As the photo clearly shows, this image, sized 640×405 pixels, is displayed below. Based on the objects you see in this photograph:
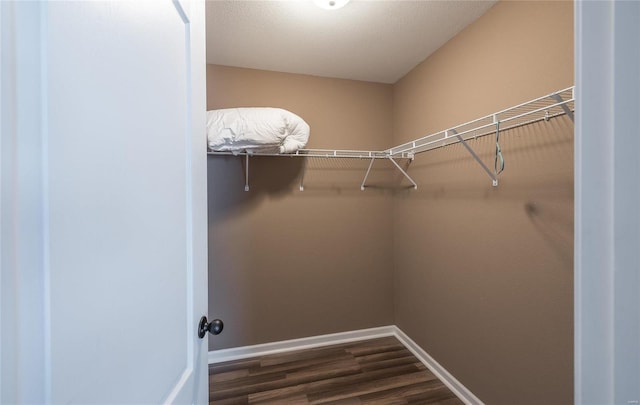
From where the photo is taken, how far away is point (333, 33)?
5.44ft

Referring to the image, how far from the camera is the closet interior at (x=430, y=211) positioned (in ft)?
3.84

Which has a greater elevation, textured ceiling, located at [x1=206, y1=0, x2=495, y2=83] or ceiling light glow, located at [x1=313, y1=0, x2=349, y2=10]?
textured ceiling, located at [x1=206, y1=0, x2=495, y2=83]

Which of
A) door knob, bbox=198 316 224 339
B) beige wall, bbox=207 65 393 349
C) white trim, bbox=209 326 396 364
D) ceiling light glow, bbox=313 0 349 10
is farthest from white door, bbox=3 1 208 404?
white trim, bbox=209 326 396 364

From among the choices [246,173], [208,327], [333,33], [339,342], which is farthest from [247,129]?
[339,342]

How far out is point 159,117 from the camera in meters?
0.61

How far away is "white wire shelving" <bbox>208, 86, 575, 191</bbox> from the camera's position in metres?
1.03

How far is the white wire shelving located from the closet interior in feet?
0.04

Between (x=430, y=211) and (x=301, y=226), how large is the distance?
1.09 meters

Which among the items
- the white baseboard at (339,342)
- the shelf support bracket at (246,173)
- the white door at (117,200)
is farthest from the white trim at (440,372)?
the shelf support bracket at (246,173)

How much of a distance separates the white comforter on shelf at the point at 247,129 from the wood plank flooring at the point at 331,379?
1708 millimetres

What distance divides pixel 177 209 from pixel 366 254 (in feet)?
6.24

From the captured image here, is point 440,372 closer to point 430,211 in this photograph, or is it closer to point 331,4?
point 430,211

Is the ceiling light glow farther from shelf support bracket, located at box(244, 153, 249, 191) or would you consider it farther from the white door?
shelf support bracket, located at box(244, 153, 249, 191)

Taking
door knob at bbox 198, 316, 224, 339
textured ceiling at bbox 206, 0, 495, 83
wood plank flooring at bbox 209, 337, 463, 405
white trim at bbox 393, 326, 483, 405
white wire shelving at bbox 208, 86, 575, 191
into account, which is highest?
textured ceiling at bbox 206, 0, 495, 83
